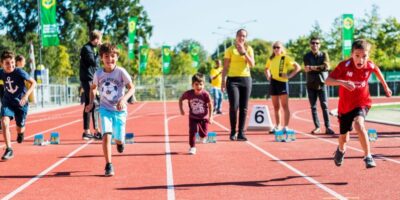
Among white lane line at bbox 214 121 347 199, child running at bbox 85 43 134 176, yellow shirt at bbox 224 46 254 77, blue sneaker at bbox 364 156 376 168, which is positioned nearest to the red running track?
white lane line at bbox 214 121 347 199

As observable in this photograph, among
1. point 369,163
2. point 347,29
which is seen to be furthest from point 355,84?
point 347,29

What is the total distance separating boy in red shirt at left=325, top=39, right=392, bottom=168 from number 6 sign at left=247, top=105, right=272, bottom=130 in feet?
21.5

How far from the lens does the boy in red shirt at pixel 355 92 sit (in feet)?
A: 22.3

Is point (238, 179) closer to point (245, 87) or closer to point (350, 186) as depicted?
point (350, 186)

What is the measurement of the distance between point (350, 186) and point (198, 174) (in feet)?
6.19

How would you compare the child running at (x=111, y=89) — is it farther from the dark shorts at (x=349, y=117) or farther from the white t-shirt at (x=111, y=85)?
the dark shorts at (x=349, y=117)

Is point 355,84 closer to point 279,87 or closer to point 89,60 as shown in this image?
point 279,87

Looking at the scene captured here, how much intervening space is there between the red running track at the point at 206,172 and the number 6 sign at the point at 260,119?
8.08 ft

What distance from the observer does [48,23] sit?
92.7 feet

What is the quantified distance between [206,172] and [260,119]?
664cm

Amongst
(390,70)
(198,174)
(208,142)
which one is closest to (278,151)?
(208,142)

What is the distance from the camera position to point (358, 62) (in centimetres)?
684

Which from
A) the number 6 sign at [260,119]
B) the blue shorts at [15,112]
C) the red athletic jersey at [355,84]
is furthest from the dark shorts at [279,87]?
the red athletic jersey at [355,84]

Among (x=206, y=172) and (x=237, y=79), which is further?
(x=237, y=79)
